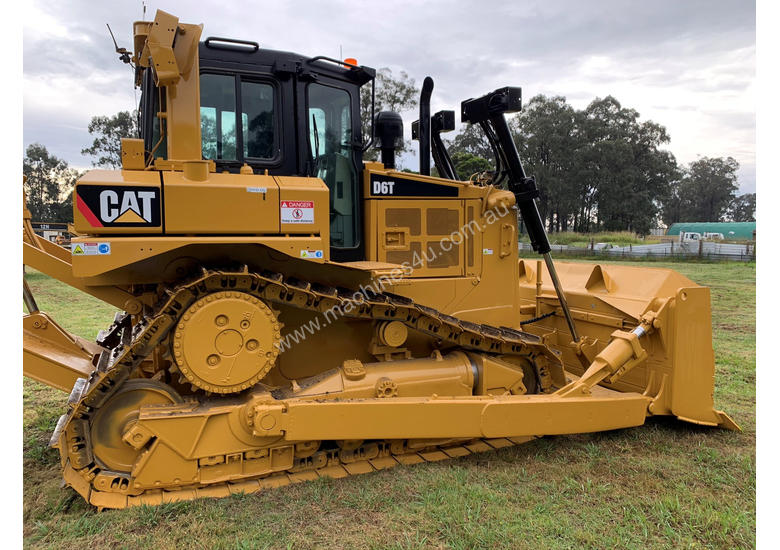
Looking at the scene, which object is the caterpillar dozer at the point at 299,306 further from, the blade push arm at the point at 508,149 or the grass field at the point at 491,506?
the grass field at the point at 491,506

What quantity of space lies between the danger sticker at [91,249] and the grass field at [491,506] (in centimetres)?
176

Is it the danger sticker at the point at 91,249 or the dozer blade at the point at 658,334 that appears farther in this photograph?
the dozer blade at the point at 658,334

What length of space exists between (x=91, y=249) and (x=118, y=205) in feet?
1.10

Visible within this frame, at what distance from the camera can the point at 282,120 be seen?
14.1ft

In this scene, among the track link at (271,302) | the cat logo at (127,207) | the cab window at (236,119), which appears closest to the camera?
the cat logo at (127,207)

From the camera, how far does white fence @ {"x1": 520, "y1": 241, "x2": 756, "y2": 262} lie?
2486cm

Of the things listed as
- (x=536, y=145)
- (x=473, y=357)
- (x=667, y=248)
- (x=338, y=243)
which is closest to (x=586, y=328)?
(x=473, y=357)

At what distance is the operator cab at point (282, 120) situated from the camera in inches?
163

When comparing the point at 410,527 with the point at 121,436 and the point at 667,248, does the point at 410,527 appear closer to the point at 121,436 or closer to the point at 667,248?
the point at 121,436

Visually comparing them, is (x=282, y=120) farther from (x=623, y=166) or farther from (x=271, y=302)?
(x=623, y=166)

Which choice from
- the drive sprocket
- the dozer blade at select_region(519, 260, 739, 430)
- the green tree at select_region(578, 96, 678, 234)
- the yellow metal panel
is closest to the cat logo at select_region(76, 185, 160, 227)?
the yellow metal panel

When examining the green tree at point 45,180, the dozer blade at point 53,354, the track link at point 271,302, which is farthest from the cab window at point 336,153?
the green tree at point 45,180

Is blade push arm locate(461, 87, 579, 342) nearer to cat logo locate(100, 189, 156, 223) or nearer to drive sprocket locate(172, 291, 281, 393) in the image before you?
drive sprocket locate(172, 291, 281, 393)

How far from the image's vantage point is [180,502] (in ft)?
11.9
